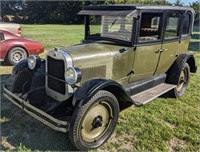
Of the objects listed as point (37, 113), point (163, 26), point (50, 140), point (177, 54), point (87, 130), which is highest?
point (163, 26)

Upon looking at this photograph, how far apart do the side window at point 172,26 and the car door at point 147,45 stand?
0.24m

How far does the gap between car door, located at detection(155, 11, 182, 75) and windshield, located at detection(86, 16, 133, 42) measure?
92 cm

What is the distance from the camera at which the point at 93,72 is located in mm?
3732

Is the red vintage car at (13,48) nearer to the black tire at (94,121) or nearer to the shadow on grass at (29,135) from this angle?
the shadow on grass at (29,135)

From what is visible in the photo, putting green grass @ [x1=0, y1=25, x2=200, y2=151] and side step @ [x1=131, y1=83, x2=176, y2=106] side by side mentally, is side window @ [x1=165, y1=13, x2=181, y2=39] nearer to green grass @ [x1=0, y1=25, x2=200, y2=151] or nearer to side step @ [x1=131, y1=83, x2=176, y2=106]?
side step @ [x1=131, y1=83, x2=176, y2=106]

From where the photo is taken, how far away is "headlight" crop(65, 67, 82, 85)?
10.9ft

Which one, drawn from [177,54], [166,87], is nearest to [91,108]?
[166,87]

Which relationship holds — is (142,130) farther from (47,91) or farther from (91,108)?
(47,91)

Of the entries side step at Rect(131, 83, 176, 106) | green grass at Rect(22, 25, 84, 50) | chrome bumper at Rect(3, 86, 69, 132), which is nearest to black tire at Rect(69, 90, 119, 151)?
chrome bumper at Rect(3, 86, 69, 132)

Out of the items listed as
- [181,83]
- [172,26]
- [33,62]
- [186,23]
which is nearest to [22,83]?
[33,62]

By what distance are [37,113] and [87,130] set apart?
0.74m

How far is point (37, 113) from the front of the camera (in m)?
3.35

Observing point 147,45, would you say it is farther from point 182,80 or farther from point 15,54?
point 15,54

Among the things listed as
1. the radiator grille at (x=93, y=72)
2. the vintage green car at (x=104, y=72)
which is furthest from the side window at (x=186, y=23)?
the radiator grille at (x=93, y=72)
